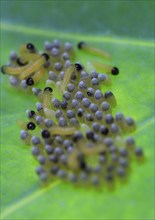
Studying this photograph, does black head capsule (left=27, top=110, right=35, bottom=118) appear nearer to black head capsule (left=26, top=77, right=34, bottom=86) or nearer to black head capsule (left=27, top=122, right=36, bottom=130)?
black head capsule (left=27, top=122, right=36, bottom=130)

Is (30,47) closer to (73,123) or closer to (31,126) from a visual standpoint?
(31,126)

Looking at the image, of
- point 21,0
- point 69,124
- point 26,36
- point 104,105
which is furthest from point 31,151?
point 21,0

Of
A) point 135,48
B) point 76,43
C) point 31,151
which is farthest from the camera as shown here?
point 76,43

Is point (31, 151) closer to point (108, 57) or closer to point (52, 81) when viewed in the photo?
point (52, 81)

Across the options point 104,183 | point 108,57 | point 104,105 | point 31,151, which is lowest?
point 104,183

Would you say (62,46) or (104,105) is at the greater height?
(62,46)

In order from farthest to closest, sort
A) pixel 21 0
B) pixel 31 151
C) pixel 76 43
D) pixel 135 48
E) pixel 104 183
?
pixel 21 0 < pixel 76 43 < pixel 135 48 < pixel 31 151 < pixel 104 183

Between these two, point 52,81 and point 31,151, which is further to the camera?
point 52,81

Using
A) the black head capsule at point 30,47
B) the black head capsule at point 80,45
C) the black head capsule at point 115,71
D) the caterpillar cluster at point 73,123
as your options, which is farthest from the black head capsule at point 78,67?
the black head capsule at point 30,47
